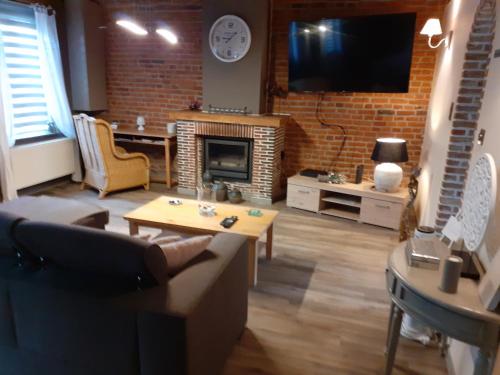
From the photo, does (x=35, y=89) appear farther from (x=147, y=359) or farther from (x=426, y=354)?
(x=426, y=354)

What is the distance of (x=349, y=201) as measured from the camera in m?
4.50

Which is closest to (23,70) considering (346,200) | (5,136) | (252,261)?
(5,136)

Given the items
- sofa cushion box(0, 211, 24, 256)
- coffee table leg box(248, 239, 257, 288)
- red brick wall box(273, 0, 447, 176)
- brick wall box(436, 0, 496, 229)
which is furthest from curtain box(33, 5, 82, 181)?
brick wall box(436, 0, 496, 229)

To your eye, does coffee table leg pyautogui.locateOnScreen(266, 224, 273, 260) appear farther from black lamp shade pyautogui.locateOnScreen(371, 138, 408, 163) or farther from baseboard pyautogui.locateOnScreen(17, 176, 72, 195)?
baseboard pyautogui.locateOnScreen(17, 176, 72, 195)

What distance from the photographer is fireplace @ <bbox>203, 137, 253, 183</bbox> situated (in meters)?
5.08

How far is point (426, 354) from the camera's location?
2.26 meters

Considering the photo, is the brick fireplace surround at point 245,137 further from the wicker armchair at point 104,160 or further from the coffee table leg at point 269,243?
the coffee table leg at point 269,243

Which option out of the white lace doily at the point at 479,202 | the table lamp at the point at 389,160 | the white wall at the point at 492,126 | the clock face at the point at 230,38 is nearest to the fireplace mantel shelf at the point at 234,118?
the clock face at the point at 230,38

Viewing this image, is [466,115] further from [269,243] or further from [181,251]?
[181,251]

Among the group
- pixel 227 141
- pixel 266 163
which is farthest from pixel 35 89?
pixel 266 163

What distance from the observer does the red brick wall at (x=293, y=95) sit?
4566mm

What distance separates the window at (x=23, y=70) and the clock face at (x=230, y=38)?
230cm

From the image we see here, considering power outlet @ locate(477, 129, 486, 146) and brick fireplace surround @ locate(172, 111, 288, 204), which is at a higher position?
power outlet @ locate(477, 129, 486, 146)

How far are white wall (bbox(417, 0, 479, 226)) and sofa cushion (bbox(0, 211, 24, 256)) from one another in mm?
2738
